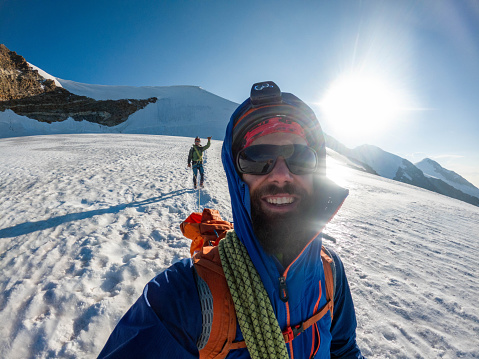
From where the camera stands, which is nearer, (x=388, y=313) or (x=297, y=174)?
(x=297, y=174)

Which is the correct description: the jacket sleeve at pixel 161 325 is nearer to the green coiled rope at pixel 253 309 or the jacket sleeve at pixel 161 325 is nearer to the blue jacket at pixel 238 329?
the blue jacket at pixel 238 329

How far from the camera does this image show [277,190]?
143 cm

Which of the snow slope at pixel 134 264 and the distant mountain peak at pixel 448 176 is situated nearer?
the snow slope at pixel 134 264

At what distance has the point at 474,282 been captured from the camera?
12.0ft

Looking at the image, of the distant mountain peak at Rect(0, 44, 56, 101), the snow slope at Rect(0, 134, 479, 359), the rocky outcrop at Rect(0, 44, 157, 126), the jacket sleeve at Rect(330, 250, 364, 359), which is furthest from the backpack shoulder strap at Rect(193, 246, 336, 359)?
the distant mountain peak at Rect(0, 44, 56, 101)

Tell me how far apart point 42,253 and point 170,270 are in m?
3.64

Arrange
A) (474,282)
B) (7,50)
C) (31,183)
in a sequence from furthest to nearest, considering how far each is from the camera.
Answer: (7,50), (31,183), (474,282)

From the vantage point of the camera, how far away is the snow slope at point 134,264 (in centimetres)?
224

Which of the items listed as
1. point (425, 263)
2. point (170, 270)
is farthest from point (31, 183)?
point (425, 263)

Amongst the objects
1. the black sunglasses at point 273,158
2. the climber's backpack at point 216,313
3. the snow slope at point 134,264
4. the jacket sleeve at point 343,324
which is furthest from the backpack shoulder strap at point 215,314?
the snow slope at point 134,264

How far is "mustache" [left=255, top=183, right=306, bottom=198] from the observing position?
1426mm

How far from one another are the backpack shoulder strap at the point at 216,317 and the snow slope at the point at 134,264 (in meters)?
1.86

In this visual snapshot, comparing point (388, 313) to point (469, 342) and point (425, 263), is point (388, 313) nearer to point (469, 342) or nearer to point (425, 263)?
point (469, 342)

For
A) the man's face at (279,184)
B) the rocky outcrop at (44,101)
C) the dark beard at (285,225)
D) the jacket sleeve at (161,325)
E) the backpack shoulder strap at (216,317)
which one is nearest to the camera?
the jacket sleeve at (161,325)
